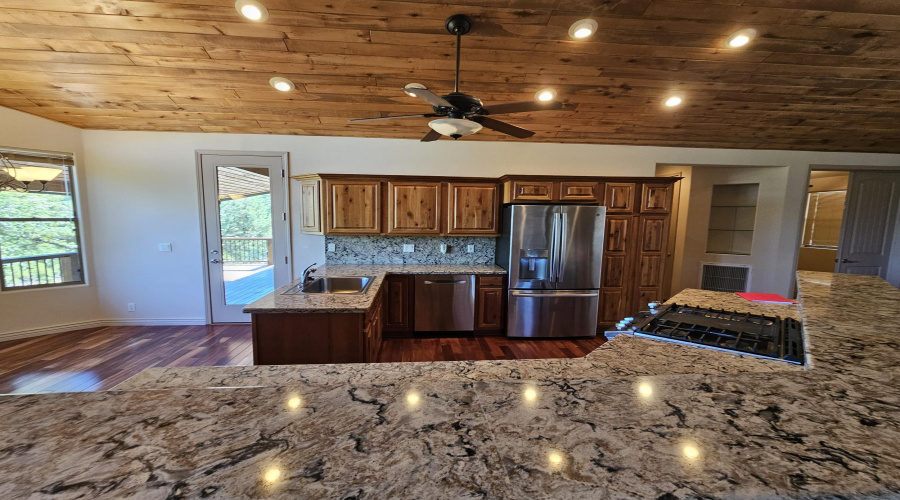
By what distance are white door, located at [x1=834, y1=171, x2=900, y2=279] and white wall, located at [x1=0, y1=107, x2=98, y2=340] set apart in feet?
32.9

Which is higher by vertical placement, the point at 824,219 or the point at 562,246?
the point at 824,219

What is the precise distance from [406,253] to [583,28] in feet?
9.71

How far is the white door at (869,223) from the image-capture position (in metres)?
4.40

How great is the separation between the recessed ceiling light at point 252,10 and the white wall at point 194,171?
1.77m

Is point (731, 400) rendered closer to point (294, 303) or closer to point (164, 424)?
point (164, 424)

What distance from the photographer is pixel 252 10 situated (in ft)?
7.11

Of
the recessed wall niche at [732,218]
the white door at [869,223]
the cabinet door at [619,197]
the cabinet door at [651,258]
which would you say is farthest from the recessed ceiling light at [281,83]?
the white door at [869,223]

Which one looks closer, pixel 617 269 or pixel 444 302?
pixel 444 302

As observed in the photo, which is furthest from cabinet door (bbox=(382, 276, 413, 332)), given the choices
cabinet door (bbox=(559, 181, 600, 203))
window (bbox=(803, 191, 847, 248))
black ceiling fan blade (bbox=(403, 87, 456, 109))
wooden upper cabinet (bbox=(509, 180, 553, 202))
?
window (bbox=(803, 191, 847, 248))

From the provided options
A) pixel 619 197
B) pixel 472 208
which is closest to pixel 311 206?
pixel 472 208

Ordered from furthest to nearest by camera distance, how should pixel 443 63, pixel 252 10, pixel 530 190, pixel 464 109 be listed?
pixel 530 190, pixel 443 63, pixel 252 10, pixel 464 109

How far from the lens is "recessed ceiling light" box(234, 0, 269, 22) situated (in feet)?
6.94

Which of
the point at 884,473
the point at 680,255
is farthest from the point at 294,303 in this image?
the point at 680,255

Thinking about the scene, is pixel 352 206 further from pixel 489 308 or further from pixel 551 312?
pixel 551 312
